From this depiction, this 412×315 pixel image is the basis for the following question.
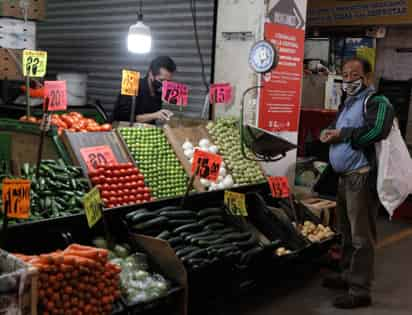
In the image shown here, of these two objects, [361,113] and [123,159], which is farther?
[123,159]

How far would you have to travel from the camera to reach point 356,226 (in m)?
4.60

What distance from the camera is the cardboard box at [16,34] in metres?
6.58

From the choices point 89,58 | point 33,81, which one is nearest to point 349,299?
point 33,81

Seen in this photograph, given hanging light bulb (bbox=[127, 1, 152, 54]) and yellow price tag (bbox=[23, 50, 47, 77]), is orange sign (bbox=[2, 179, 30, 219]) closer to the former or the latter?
yellow price tag (bbox=[23, 50, 47, 77])

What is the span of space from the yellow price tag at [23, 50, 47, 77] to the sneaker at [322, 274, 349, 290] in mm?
3264

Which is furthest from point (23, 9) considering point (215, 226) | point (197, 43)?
point (215, 226)

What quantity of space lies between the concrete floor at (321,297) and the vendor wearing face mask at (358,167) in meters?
0.18

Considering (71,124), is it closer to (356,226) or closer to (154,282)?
(154,282)

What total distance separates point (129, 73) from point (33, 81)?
275 centimetres

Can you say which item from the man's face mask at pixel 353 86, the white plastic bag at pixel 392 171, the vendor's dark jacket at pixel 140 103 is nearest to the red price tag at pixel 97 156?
the vendor's dark jacket at pixel 140 103

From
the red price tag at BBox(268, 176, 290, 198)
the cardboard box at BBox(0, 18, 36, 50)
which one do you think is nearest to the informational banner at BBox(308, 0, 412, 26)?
the red price tag at BBox(268, 176, 290, 198)

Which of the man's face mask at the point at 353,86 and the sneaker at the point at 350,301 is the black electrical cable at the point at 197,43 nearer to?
the man's face mask at the point at 353,86

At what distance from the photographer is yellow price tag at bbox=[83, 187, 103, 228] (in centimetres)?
351

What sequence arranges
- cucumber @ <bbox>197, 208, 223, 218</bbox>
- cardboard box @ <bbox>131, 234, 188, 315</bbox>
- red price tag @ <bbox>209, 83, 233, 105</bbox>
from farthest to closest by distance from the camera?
red price tag @ <bbox>209, 83, 233, 105</bbox> < cucumber @ <bbox>197, 208, 223, 218</bbox> < cardboard box @ <bbox>131, 234, 188, 315</bbox>
